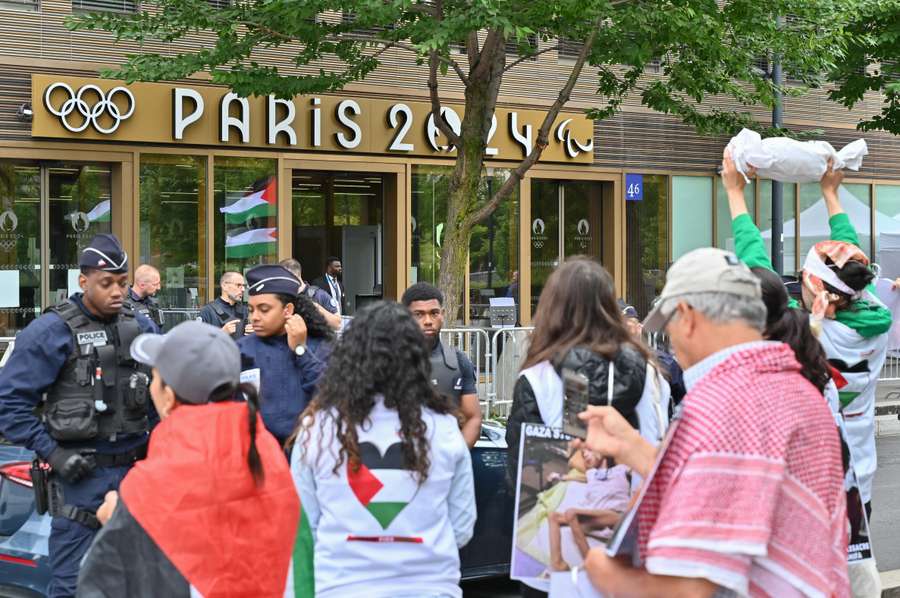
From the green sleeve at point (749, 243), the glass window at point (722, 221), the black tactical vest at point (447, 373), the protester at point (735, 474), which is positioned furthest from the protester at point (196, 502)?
the glass window at point (722, 221)

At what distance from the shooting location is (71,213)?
50.3ft

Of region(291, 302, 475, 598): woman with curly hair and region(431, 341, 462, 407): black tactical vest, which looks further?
region(431, 341, 462, 407): black tactical vest

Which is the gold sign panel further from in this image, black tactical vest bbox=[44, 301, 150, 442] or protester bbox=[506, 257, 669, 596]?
protester bbox=[506, 257, 669, 596]

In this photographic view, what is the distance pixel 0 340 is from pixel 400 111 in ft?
22.5

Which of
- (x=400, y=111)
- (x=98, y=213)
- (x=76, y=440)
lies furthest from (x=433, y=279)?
(x=76, y=440)

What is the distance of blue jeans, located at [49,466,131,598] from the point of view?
15.9ft

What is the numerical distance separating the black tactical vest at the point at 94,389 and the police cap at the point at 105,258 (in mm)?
220

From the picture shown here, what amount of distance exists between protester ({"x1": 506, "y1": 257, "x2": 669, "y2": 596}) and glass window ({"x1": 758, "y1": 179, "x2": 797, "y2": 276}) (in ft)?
59.6

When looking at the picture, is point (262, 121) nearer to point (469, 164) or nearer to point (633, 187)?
point (469, 164)

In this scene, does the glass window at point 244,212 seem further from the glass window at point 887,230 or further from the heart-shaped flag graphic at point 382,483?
the heart-shaped flag graphic at point 382,483

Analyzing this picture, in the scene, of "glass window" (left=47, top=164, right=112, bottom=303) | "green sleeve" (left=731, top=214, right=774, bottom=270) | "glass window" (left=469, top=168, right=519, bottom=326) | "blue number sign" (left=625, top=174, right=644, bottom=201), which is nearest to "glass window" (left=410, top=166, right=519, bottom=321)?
"glass window" (left=469, top=168, right=519, bottom=326)

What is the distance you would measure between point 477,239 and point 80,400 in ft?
44.6

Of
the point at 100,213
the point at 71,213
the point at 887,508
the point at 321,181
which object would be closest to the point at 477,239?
the point at 321,181

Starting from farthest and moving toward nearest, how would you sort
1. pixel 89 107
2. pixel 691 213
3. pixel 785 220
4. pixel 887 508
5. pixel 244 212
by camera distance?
pixel 785 220 → pixel 691 213 → pixel 244 212 → pixel 89 107 → pixel 887 508
